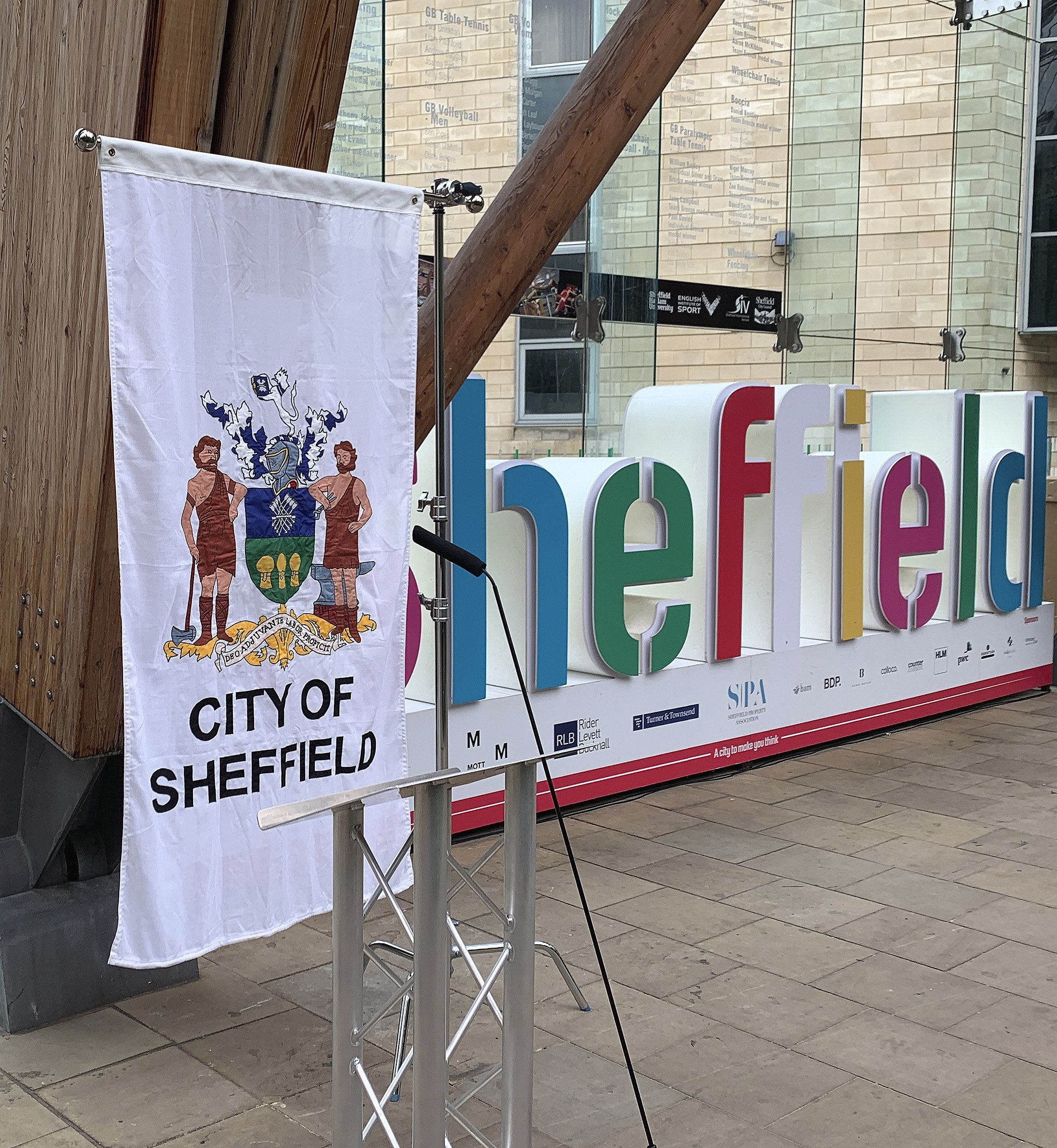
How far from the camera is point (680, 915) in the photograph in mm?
4750

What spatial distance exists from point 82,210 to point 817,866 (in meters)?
3.72

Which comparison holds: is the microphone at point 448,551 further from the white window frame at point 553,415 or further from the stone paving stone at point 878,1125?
the white window frame at point 553,415

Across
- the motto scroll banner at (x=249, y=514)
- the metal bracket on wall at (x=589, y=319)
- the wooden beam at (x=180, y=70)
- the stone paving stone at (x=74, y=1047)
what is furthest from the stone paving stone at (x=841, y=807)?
the wooden beam at (x=180, y=70)

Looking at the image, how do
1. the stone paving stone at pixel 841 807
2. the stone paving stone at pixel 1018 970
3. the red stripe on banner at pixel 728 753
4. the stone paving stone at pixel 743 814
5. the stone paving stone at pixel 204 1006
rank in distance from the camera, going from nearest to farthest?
the stone paving stone at pixel 204 1006 < the stone paving stone at pixel 1018 970 < the red stripe on banner at pixel 728 753 < the stone paving stone at pixel 743 814 < the stone paving stone at pixel 841 807

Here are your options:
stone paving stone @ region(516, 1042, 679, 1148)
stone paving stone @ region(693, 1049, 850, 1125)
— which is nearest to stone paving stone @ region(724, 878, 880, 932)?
stone paving stone @ region(693, 1049, 850, 1125)

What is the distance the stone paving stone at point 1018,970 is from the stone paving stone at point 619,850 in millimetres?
1400

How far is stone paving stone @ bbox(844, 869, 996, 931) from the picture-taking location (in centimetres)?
485

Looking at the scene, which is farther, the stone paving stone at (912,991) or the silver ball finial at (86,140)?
the stone paving stone at (912,991)

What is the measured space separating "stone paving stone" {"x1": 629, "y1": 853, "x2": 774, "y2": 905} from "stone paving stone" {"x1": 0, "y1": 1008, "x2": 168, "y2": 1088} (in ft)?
6.91

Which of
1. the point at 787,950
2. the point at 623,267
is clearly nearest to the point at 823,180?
the point at 623,267

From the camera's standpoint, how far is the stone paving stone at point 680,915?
15.1ft

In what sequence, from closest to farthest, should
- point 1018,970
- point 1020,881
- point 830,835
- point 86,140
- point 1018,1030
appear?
point 86,140
point 1018,1030
point 1018,970
point 1020,881
point 830,835

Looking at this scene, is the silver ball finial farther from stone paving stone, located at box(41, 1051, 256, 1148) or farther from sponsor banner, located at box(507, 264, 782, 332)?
sponsor banner, located at box(507, 264, 782, 332)

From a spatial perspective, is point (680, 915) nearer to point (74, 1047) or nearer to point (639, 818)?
point (639, 818)
